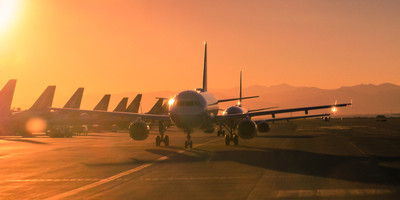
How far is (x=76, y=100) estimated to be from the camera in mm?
94688

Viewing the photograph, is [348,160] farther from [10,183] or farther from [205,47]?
[205,47]

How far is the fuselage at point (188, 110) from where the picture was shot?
30.9m

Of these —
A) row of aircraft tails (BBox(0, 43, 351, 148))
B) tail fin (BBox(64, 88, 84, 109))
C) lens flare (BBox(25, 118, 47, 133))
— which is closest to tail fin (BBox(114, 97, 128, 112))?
tail fin (BBox(64, 88, 84, 109))

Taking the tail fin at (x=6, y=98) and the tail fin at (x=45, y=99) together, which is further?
the tail fin at (x=45, y=99)

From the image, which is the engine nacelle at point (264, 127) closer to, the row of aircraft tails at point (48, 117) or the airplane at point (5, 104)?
the row of aircraft tails at point (48, 117)

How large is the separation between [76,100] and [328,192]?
287 feet

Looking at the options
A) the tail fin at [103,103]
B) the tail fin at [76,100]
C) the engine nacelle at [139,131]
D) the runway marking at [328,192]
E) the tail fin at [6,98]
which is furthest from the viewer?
the tail fin at [103,103]

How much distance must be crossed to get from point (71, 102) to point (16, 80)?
946 inches

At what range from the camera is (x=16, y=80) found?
7075 cm

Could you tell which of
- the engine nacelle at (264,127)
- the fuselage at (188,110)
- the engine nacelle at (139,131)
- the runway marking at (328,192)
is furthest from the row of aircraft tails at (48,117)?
the runway marking at (328,192)

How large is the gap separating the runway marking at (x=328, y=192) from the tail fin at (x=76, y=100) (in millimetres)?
86330

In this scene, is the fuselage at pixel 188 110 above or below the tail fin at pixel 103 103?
below

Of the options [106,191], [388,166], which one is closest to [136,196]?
[106,191]

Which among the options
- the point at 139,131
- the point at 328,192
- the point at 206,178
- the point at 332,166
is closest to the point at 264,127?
the point at 139,131
